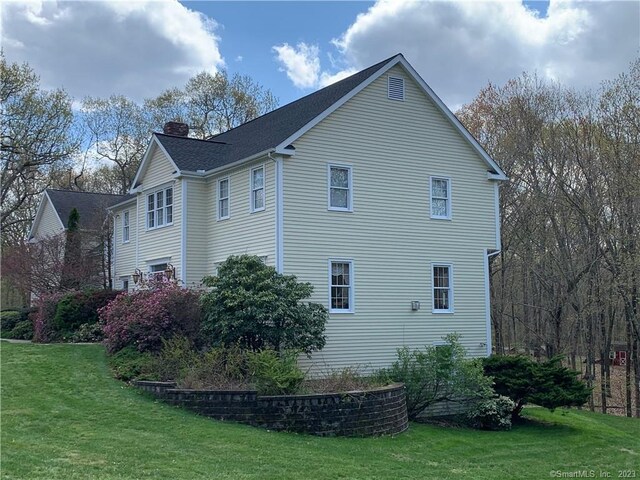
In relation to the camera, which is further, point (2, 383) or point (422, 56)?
point (422, 56)

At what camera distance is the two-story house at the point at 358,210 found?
18.5 m

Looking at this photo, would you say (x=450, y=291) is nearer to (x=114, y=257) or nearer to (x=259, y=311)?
(x=259, y=311)

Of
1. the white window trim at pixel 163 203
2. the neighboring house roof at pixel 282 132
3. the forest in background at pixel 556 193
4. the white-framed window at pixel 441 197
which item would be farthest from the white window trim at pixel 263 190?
the forest in background at pixel 556 193

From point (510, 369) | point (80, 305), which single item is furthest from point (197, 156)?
point (510, 369)

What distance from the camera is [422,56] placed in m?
24.2

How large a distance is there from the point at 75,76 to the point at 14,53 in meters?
4.65

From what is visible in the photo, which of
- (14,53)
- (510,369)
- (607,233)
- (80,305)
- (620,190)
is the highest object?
(14,53)

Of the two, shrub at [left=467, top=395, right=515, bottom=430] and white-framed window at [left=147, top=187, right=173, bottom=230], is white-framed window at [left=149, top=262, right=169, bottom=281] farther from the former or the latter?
shrub at [left=467, top=395, right=515, bottom=430]

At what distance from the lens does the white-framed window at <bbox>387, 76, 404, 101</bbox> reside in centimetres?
2041

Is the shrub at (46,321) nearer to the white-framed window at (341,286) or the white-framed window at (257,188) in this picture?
the white-framed window at (257,188)

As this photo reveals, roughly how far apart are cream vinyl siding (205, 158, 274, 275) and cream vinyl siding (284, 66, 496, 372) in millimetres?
537

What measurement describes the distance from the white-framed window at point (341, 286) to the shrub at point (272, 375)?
414 centimetres

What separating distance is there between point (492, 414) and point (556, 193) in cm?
1549

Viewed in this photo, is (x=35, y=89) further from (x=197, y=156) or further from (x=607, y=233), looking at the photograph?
(x=607, y=233)
